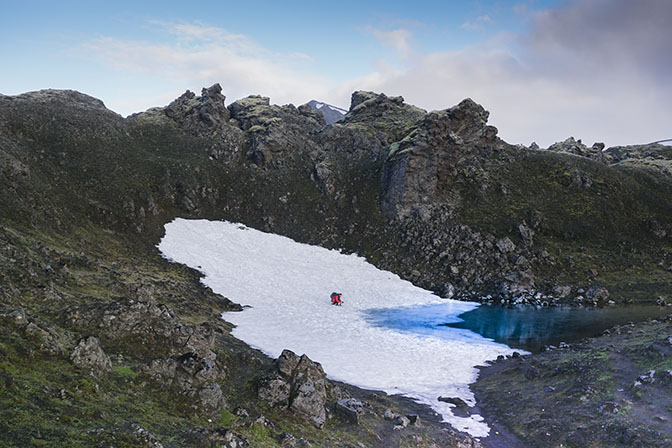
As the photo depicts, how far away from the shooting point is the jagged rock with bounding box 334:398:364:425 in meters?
17.2

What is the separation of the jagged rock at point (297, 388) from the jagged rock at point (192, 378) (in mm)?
2384

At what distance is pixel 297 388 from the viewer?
55.5ft

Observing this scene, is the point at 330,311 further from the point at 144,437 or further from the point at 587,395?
the point at 144,437

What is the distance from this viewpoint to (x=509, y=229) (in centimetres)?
6419

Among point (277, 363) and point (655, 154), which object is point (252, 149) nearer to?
point (277, 363)

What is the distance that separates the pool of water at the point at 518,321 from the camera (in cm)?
3666

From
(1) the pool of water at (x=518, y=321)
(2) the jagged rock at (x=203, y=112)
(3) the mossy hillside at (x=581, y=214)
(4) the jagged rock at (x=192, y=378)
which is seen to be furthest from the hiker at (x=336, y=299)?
(2) the jagged rock at (x=203, y=112)

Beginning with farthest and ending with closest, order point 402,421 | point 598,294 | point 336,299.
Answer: point 598,294 < point 336,299 < point 402,421

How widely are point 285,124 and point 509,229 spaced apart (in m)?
53.4

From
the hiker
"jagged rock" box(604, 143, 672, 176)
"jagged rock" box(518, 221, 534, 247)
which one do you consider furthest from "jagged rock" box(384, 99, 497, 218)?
"jagged rock" box(604, 143, 672, 176)

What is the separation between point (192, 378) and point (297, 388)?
4.43m

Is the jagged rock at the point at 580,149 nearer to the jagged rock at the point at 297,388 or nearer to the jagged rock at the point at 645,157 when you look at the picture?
the jagged rock at the point at 645,157

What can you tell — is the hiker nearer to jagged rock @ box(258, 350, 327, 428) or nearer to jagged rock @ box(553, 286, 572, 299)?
jagged rock @ box(258, 350, 327, 428)

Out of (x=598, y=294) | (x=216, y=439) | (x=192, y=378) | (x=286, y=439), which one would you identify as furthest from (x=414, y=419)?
(x=598, y=294)
